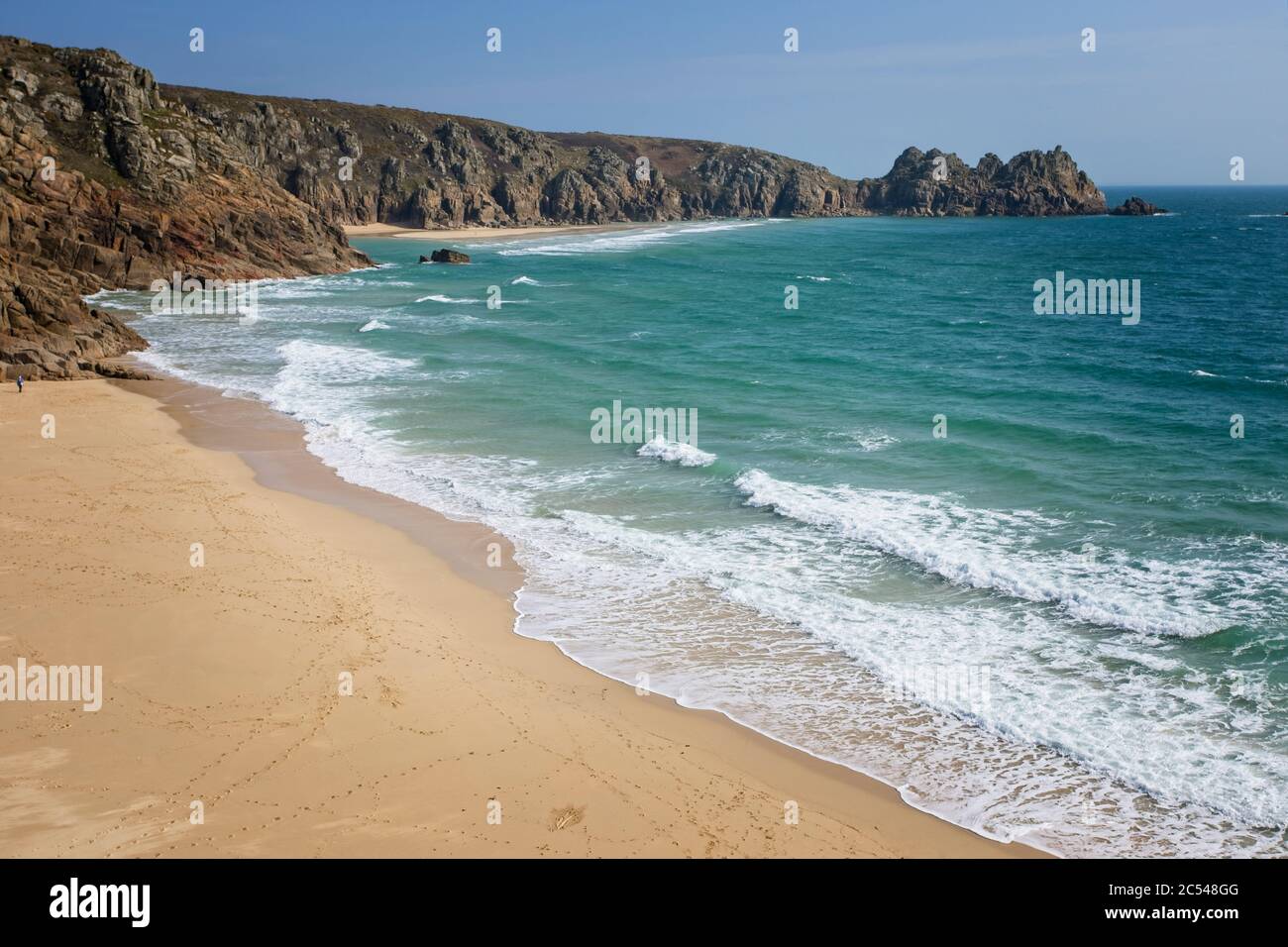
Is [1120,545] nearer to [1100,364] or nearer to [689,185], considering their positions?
[1100,364]

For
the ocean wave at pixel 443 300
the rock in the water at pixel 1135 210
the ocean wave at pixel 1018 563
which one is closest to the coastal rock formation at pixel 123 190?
the ocean wave at pixel 443 300

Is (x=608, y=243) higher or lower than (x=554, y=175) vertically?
lower

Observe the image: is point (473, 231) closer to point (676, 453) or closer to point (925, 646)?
point (676, 453)

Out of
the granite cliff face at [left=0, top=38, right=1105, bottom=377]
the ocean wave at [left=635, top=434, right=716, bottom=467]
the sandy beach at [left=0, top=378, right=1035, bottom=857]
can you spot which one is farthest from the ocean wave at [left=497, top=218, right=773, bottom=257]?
the sandy beach at [left=0, top=378, right=1035, bottom=857]

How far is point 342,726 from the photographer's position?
11.8 meters

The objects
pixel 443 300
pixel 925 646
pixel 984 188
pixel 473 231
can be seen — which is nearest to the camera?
pixel 925 646

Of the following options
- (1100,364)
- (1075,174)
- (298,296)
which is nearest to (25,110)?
(298,296)

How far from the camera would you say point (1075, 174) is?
17512 cm

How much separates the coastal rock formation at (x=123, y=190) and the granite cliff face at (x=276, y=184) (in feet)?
0.39

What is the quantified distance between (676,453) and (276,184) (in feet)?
196

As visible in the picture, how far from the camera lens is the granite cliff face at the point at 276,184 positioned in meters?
52.0

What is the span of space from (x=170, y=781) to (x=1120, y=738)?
10.9 metres

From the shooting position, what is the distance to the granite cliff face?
171ft

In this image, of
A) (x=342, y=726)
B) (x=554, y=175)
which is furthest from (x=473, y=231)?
(x=342, y=726)
